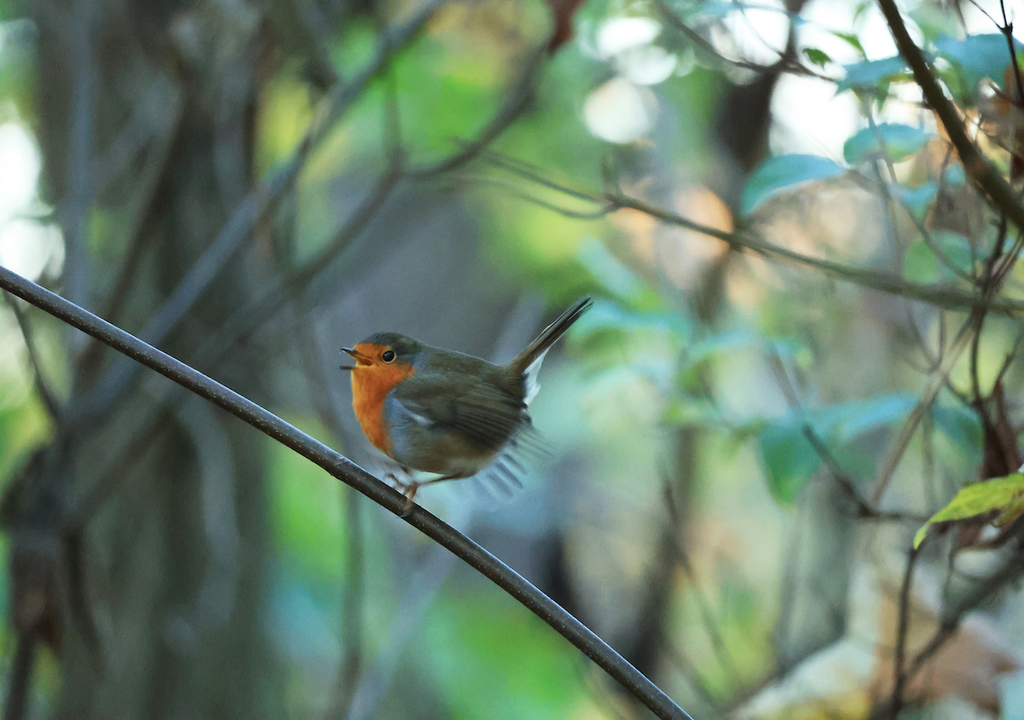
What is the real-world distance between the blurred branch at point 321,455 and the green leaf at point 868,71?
2.79ft

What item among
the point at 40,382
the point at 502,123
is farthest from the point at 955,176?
the point at 40,382

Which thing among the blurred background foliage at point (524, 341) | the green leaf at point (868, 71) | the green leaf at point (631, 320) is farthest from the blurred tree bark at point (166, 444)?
the green leaf at point (868, 71)

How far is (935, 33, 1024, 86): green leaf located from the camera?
1119 mm

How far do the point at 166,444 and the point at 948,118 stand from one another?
2723 millimetres

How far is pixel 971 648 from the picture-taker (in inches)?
62.6

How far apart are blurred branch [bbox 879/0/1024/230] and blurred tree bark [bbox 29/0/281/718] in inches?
76.8

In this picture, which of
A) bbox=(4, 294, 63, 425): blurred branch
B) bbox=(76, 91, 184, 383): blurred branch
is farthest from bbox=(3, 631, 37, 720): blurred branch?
bbox=(76, 91, 184, 383): blurred branch

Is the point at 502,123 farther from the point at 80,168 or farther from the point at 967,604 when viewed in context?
the point at 967,604

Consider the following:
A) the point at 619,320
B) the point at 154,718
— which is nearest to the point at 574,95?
the point at 619,320

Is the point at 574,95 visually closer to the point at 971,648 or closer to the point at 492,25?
the point at 492,25

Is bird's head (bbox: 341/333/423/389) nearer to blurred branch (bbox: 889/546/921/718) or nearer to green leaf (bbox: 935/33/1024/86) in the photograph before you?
blurred branch (bbox: 889/546/921/718)

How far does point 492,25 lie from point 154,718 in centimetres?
320

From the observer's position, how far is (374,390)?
A: 1.79m

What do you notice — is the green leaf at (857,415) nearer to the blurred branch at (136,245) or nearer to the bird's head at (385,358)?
the bird's head at (385,358)
